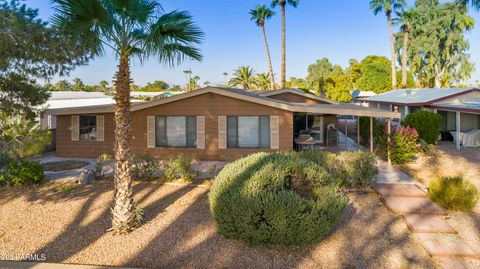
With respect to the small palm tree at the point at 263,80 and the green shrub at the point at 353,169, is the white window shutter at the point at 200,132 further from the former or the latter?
the small palm tree at the point at 263,80

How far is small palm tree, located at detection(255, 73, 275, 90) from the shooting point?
50.0 meters

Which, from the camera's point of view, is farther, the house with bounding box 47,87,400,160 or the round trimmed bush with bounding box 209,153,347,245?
the house with bounding box 47,87,400,160

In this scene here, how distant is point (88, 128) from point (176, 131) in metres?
4.35

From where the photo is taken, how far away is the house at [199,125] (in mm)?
13789

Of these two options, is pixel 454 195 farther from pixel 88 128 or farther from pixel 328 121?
pixel 88 128

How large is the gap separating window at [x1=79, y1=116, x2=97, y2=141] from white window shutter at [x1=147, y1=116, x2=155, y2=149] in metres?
2.71

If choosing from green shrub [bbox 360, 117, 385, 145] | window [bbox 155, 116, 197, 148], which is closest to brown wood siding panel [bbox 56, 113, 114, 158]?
window [bbox 155, 116, 197, 148]

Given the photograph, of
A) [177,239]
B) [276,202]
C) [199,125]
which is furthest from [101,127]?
[276,202]

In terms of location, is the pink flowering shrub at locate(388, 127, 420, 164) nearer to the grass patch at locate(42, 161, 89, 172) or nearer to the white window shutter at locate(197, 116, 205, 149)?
the white window shutter at locate(197, 116, 205, 149)

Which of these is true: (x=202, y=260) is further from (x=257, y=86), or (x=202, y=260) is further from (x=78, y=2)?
(x=257, y=86)

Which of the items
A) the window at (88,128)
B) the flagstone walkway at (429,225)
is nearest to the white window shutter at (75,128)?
the window at (88,128)

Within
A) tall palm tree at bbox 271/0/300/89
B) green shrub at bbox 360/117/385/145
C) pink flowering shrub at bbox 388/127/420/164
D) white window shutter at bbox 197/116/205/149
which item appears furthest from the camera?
tall palm tree at bbox 271/0/300/89

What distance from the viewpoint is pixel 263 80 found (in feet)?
164

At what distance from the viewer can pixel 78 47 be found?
1002 cm
